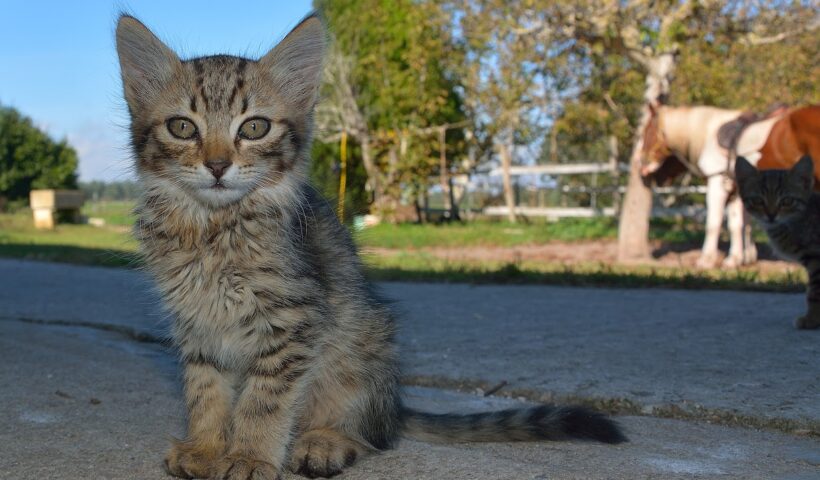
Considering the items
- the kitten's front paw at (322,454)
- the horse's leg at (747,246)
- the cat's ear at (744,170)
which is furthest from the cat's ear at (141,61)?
the horse's leg at (747,246)

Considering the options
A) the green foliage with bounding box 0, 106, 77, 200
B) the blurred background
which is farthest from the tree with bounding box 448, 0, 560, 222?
the green foliage with bounding box 0, 106, 77, 200

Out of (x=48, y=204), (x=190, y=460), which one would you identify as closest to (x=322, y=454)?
(x=190, y=460)

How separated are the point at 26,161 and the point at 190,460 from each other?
31.1 meters

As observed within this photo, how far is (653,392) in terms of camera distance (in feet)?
10.5

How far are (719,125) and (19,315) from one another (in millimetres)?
8282

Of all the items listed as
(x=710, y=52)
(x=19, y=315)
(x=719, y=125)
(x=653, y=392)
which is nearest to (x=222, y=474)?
(x=653, y=392)

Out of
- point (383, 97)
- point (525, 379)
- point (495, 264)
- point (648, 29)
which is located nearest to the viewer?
point (525, 379)

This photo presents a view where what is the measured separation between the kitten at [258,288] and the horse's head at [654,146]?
891cm

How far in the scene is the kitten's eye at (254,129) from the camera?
2559 millimetres

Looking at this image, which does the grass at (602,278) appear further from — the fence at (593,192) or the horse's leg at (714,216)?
the fence at (593,192)

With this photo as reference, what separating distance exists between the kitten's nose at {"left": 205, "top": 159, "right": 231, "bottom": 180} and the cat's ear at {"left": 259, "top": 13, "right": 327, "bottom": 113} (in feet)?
1.49

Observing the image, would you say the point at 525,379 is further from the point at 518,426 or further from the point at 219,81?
the point at 219,81

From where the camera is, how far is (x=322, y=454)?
7.93 ft

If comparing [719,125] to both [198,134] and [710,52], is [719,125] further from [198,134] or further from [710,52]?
[198,134]
